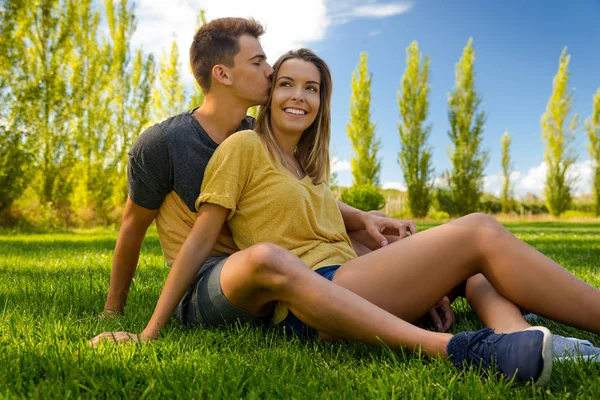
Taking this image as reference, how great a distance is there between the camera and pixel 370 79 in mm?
27062

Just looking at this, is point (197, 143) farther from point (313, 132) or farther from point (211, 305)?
point (211, 305)

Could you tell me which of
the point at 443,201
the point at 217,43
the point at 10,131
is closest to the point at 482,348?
the point at 217,43

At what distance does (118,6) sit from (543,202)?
81.4 ft

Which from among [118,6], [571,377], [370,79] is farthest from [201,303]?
[370,79]

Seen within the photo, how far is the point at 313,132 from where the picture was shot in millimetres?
2758

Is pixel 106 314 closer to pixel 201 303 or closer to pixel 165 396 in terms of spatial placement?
pixel 201 303

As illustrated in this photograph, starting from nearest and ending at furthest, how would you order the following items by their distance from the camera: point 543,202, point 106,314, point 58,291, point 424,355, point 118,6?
point 424,355
point 106,314
point 58,291
point 118,6
point 543,202

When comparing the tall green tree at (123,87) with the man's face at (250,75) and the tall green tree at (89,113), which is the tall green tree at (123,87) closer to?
the tall green tree at (89,113)

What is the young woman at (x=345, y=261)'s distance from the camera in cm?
190

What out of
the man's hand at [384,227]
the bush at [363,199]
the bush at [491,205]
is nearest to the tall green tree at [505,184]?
the bush at [491,205]

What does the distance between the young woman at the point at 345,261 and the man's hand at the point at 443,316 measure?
25 cm

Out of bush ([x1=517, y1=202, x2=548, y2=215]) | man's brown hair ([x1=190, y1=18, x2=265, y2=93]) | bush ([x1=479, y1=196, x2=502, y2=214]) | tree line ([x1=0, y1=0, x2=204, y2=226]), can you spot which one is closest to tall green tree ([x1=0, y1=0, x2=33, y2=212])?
tree line ([x1=0, y1=0, x2=204, y2=226])

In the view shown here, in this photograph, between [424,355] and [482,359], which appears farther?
[424,355]

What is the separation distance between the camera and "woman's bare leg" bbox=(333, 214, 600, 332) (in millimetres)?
2078
